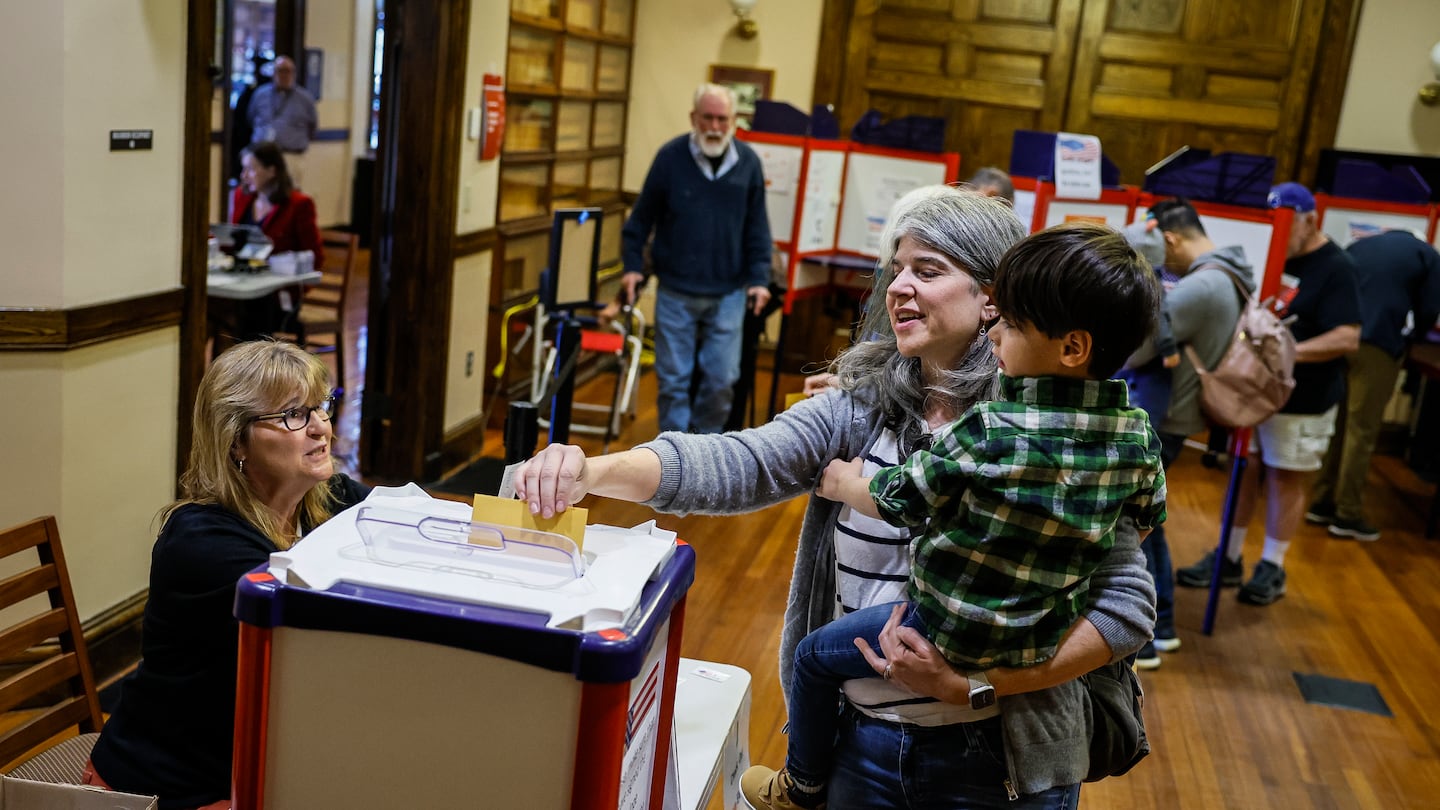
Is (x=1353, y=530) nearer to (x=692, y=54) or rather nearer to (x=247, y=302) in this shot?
(x=692, y=54)

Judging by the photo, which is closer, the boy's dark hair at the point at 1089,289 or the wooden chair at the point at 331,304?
the boy's dark hair at the point at 1089,289

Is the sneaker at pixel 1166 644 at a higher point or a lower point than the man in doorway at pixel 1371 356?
lower

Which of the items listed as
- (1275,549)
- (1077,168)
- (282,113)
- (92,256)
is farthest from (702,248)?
(282,113)

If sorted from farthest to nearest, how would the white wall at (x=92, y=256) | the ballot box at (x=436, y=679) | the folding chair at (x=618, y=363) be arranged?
the folding chair at (x=618, y=363) < the white wall at (x=92, y=256) < the ballot box at (x=436, y=679)

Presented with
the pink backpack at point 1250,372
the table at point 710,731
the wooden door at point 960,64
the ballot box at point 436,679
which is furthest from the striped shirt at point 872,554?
the wooden door at point 960,64

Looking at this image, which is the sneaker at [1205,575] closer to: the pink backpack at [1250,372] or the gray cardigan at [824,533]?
the pink backpack at [1250,372]

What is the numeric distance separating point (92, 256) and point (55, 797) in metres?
1.89

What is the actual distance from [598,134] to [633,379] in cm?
186

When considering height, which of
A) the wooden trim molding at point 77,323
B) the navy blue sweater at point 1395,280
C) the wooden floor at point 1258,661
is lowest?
the wooden floor at point 1258,661

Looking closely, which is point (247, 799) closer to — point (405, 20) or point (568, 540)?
point (568, 540)

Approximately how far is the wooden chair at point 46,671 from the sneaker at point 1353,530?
5.17m

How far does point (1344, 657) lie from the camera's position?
4.29 meters

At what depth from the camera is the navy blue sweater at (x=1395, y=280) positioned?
5.00 meters

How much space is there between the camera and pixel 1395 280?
5059 mm
